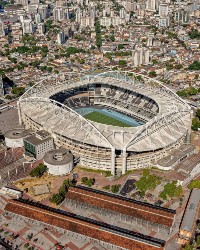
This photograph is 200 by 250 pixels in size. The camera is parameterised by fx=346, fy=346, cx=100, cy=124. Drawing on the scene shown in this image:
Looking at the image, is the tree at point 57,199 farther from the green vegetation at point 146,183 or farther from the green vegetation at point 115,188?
the green vegetation at point 146,183

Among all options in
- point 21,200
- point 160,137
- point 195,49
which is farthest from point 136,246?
point 195,49

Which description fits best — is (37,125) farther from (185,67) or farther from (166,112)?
(185,67)

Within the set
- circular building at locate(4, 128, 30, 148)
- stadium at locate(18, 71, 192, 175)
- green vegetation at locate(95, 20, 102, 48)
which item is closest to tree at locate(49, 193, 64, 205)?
stadium at locate(18, 71, 192, 175)

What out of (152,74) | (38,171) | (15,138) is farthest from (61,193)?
(152,74)

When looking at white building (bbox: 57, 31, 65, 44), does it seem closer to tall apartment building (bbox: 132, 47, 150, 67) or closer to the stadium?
tall apartment building (bbox: 132, 47, 150, 67)

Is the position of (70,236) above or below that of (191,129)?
below

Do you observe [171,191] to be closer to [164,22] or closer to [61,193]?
[61,193]
